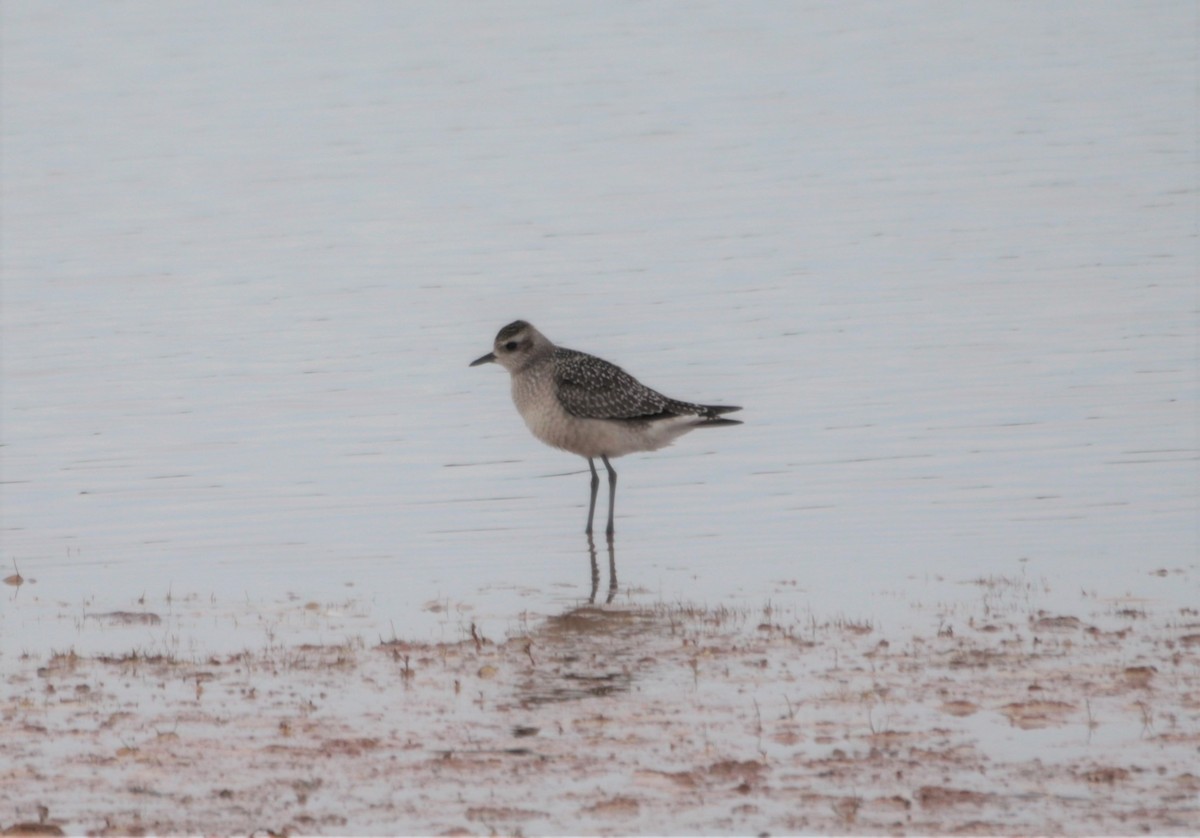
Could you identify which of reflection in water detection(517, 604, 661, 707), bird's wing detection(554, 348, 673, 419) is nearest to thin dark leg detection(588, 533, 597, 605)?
reflection in water detection(517, 604, 661, 707)

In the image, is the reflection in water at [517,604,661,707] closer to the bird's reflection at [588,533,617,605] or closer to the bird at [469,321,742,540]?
the bird's reflection at [588,533,617,605]

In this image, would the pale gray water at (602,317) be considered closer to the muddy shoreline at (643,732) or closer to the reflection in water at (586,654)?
the reflection in water at (586,654)

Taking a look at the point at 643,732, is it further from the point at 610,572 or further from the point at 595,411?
the point at 595,411

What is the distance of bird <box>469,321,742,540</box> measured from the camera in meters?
15.9

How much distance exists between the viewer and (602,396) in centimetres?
1591

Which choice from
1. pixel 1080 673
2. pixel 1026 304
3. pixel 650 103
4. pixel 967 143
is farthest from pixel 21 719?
pixel 650 103

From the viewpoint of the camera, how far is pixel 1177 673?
1023cm

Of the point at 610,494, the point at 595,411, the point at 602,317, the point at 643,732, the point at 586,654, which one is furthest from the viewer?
the point at 602,317

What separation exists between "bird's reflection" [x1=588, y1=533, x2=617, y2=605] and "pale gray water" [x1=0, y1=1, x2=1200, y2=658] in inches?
5.9

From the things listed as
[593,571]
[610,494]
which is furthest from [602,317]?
[593,571]

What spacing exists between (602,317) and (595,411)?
9093mm

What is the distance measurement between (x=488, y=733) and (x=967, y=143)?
28918 millimetres

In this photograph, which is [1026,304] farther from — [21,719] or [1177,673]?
[21,719]

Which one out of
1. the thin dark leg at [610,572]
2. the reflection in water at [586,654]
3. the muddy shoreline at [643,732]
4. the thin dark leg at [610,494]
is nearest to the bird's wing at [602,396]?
the thin dark leg at [610,494]
